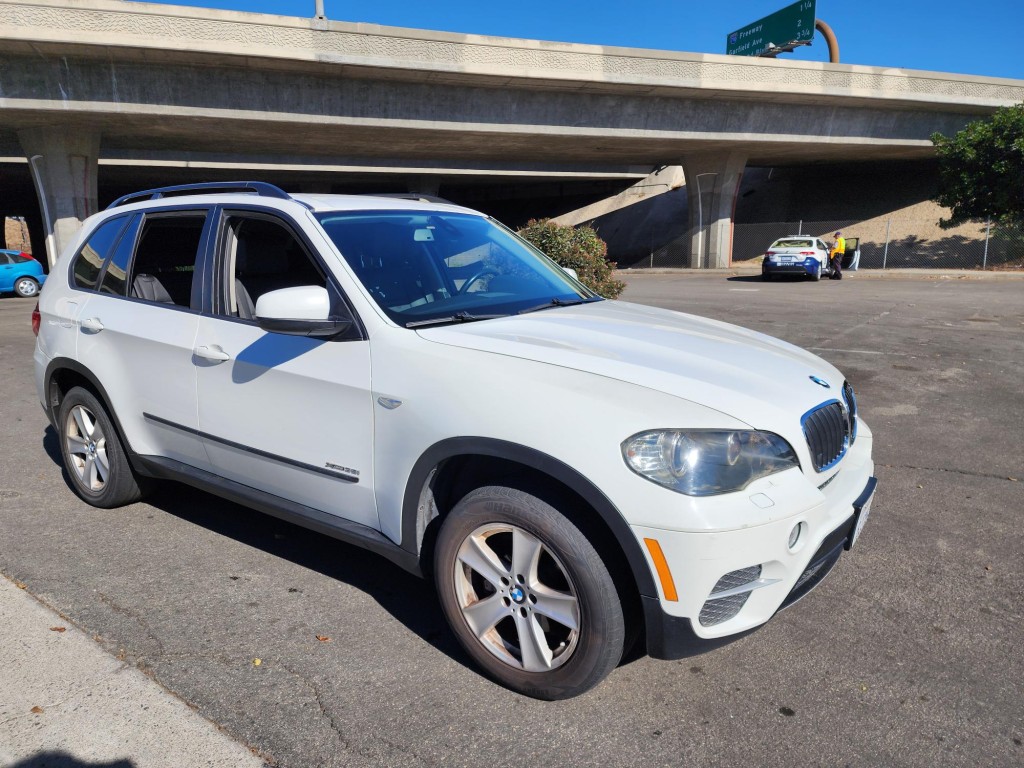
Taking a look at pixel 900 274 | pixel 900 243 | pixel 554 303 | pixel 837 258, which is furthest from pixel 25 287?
pixel 900 243

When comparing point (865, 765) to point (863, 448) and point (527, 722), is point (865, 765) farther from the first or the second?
point (863, 448)

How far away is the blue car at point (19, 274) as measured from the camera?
72.2 feet

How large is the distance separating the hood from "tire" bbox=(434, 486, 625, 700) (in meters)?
0.56

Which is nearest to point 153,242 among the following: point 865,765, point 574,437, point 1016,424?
point 574,437

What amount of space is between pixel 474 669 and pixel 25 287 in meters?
24.2

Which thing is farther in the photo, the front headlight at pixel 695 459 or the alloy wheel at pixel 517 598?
the alloy wheel at pixel 517 598

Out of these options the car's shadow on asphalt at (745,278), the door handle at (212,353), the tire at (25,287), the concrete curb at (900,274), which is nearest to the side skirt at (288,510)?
the door handle at (212,353)

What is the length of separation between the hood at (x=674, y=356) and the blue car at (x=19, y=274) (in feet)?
75.5

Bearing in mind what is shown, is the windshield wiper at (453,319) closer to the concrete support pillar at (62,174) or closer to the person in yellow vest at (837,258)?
the concrete support pillar at (62,174)

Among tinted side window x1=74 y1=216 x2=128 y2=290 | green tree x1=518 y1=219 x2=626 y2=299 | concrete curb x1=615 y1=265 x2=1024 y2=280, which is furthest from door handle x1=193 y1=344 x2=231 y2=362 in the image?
concrete curb x1=615 y1=265 x2=1024 y2=280

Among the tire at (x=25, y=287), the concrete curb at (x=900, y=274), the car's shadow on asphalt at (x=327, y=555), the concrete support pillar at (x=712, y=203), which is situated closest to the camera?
the car's shadow on asphalt at (x=327, y=555)

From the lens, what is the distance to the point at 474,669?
3049 mm

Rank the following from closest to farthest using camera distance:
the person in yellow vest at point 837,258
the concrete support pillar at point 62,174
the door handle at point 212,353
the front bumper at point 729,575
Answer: the front bumper at point 729,575, the door handle at point 212,353, the concrete support pillar at point 62,174, the person in yellow vest at point 837,258

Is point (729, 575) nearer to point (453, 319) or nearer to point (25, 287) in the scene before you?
point (453, 319)
